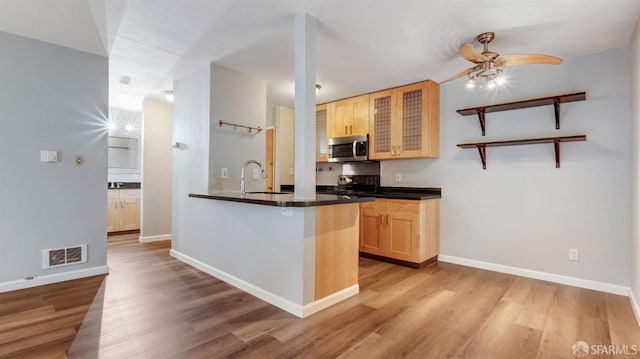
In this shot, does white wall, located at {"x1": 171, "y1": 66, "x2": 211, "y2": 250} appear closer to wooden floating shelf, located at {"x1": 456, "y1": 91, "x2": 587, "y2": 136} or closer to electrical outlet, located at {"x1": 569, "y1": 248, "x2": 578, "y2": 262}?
wooden floating shelf, located at {"x1": 456, "y1": 91, "x2": 587, "y2": 136}

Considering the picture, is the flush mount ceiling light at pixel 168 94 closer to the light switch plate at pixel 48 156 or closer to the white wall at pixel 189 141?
the white wall at pixel 189 141

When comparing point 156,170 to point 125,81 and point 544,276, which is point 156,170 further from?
point 544,276

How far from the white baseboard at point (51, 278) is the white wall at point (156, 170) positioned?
174 centimetres

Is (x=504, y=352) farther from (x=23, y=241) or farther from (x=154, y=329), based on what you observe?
(x=23, y=241)

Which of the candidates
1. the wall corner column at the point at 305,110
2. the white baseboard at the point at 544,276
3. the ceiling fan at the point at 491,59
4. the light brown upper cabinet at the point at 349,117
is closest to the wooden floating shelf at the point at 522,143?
the ceiling fan at the point at 491,59

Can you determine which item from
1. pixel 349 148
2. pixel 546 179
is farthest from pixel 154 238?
pixel 546 179

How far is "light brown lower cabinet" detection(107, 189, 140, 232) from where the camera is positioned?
5.61 metres

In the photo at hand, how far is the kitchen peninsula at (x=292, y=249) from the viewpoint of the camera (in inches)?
95.7

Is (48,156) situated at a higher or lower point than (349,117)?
lower

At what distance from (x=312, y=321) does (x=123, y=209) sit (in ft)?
16.2

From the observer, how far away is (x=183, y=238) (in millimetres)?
3986

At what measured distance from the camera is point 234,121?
3789 mm

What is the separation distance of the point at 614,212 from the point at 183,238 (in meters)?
4.66

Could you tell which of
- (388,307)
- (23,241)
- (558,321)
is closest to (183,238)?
(23,241)
